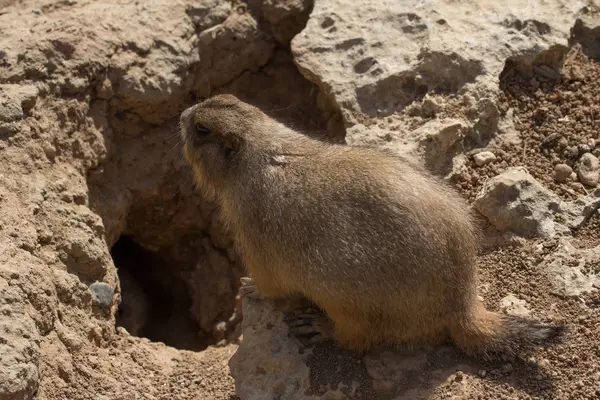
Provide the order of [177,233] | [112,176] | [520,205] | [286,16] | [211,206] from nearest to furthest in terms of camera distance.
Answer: [520,205], [112,176], [286,16], [211,206], [177,233]

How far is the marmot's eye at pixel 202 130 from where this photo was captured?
6060 mm

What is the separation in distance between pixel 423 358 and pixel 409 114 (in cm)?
218

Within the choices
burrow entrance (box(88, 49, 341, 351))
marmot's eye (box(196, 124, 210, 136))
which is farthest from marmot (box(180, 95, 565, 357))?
burrow entrance (box(88, 49, 341, 351))

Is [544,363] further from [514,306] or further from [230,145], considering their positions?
[230,145]

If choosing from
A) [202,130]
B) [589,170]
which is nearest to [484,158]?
[589,170]

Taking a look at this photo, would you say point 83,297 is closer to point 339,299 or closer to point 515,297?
point 339,299

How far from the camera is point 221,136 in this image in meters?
5.98

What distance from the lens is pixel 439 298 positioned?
16.7 ft

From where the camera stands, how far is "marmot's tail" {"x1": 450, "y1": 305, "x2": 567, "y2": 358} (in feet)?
16.5

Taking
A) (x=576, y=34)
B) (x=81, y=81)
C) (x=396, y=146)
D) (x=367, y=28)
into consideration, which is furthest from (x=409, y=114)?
(x=81, y=81)

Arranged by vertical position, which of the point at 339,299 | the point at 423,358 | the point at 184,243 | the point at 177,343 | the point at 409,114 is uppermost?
the point at 409,114

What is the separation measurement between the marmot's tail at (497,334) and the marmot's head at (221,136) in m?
1.93

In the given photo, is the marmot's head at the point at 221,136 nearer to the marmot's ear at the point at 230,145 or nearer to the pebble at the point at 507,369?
the marmot's ear at the point at 230,145

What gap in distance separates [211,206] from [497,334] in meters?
3.63
